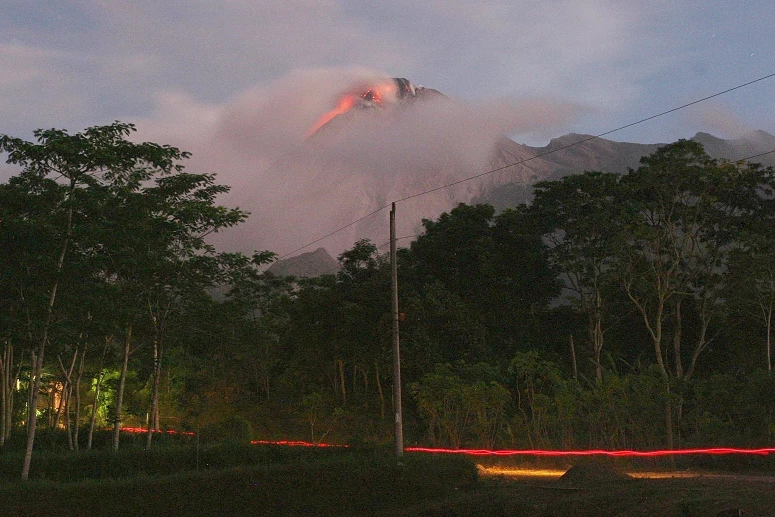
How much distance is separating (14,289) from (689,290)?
102 feet

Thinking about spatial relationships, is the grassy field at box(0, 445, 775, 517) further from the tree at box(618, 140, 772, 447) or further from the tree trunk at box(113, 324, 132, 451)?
the tree at box(618, 140, 772, 447)

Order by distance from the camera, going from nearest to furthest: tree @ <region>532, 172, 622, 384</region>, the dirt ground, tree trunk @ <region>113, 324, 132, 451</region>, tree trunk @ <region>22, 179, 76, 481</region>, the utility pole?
the dirt ground → tree trunk @ <region>22, 179, 76, 481</region> → the utility pole → tree trunk @ <region>113, 324, 132, 451</region> → tree @ <region>532, 172, 622, 384</region>

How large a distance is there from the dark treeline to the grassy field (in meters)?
3.14

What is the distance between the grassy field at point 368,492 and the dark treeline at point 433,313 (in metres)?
3.14

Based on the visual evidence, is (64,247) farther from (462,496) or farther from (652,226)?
(652,226)

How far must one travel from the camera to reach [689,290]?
130ft

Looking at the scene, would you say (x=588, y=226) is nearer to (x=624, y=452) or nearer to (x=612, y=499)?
(x=624, y=452)

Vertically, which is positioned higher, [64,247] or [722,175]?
[722,175]

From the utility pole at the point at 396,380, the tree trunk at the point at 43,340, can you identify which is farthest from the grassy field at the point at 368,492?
the tree trunk at the point at 43,340

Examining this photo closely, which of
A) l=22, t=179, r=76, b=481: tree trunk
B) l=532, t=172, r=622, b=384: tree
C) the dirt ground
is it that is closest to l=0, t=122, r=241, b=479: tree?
l=22, t=179, r=76, b=481: tree trunk

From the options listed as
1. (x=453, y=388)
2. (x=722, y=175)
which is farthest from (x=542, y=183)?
(x=453, y=388)

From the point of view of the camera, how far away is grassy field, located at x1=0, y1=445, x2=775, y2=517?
13117 mm

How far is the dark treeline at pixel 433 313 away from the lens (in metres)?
21.0

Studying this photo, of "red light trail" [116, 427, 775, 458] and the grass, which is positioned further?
"red light trail" [116, 427, 775, 458]
